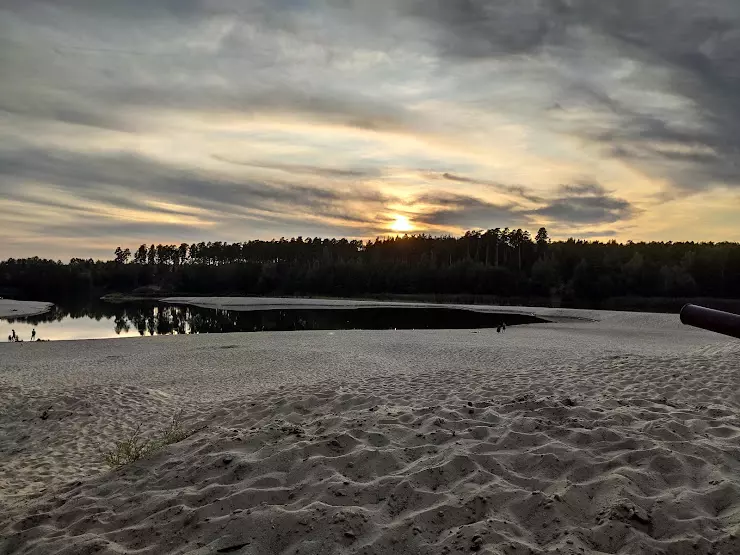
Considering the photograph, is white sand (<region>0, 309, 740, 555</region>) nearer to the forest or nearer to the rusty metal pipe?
the rusty metal pipe

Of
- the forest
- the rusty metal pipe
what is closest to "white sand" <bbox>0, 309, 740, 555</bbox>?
the rusty metal pipe

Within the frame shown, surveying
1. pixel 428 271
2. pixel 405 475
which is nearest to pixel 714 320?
pixel 405 475

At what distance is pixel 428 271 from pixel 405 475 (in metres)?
112

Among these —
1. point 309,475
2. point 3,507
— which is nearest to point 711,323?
point 309,475

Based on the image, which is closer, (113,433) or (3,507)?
(3,507)

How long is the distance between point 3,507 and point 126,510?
1728 mm

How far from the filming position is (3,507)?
4801mm

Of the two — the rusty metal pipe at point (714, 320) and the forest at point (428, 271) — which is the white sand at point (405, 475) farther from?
the forest at point (428, 271)

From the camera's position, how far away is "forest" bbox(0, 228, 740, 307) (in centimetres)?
8669

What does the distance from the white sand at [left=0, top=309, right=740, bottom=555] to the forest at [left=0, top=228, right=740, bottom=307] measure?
257 feet

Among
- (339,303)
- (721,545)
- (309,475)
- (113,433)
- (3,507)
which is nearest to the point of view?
(721,545)

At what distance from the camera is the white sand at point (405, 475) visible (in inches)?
133

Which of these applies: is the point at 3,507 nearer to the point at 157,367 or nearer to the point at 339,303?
the point at 157,367

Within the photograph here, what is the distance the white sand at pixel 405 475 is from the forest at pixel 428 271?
7840 cm
